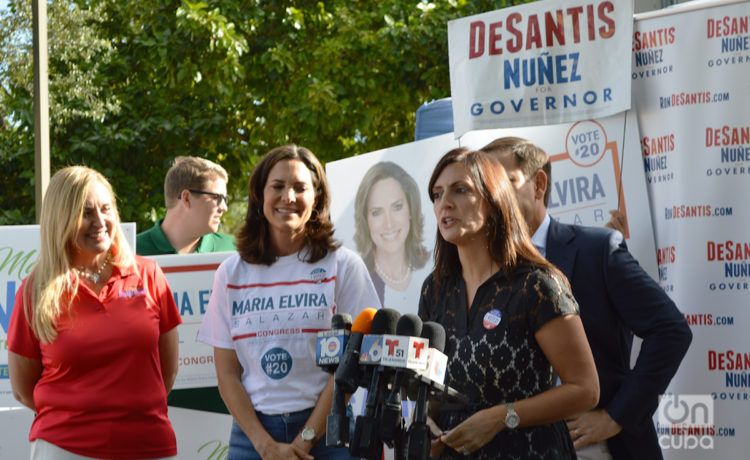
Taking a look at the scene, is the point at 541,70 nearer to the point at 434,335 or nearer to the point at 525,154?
the point at 525,154

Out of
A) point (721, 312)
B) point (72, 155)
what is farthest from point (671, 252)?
point (72, 155)

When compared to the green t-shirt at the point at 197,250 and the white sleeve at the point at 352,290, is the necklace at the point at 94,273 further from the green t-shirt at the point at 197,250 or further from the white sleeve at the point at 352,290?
the green t-shirt at the point at 197,250

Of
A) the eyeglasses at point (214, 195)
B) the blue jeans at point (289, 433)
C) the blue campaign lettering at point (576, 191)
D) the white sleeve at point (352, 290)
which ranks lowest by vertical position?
the blue jeans at point (289, 433)

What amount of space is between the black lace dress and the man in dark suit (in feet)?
2.23

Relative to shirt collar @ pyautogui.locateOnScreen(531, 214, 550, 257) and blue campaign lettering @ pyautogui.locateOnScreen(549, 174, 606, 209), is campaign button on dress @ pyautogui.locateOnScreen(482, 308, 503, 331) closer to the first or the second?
shirt collar @ pyautogui.locateOnScreen(531, 214, 550, 257)

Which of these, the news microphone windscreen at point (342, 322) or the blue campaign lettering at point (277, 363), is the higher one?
the news microphone windscreen at point (342, 322)

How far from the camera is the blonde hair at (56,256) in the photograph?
14.6ft

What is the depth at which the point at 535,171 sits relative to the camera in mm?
4453

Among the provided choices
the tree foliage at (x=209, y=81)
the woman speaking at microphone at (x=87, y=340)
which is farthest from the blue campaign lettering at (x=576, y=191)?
the tree foliage at (x=209, y=81)

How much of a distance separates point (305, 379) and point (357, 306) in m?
0.34

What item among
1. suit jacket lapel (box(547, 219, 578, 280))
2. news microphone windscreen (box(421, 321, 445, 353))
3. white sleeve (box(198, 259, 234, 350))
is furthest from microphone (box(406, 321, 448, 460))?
white sleeve (box(198, 259, 234, 350))

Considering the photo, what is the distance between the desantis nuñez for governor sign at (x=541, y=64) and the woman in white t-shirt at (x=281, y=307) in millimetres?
1161

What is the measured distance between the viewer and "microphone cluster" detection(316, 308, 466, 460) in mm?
2984

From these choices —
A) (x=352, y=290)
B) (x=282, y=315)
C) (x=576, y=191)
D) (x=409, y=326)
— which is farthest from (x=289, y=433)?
(x=576, y=191)
